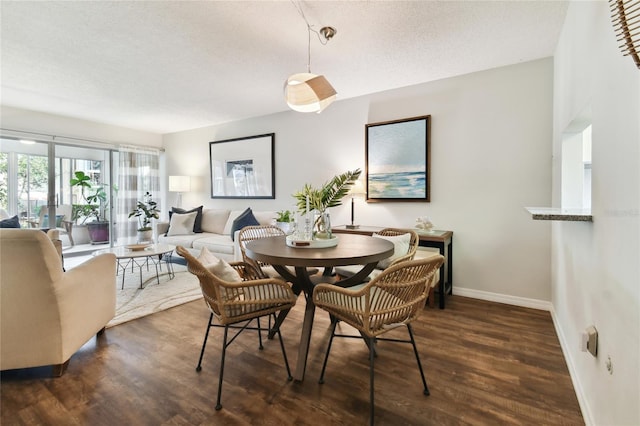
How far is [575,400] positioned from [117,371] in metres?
2.65

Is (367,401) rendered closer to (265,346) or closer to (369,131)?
(265,346)

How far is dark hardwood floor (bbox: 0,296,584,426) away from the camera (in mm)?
1506

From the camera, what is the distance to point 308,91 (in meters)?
2.19

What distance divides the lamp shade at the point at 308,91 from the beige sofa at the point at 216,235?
232 centimetres

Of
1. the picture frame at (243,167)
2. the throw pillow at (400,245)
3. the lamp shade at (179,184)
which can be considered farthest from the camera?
the lamp shade at (179,184)

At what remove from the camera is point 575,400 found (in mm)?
1616

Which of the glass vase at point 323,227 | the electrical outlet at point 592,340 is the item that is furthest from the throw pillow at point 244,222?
the electrical outlet at point 592,340

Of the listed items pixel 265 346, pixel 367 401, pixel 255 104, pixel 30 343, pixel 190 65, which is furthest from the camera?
pixel 255 104

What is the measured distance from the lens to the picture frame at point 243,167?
4.98 m

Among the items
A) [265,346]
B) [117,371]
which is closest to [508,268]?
[265,346]

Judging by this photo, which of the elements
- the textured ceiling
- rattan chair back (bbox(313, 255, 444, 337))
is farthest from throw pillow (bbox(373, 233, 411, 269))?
the textured ceiling

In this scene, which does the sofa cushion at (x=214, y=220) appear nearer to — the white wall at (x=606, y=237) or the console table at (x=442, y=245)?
the console table at (x=442, y=245)

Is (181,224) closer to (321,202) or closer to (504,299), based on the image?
(321,202)

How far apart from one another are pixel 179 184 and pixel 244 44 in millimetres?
3782
